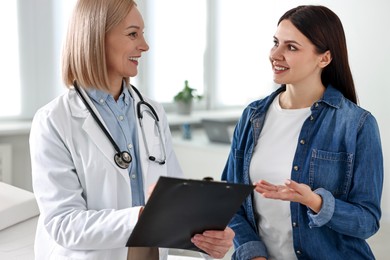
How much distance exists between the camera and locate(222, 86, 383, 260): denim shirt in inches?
57.1

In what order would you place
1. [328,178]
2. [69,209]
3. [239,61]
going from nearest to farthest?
[69,209] → [328,178] → [239,61]

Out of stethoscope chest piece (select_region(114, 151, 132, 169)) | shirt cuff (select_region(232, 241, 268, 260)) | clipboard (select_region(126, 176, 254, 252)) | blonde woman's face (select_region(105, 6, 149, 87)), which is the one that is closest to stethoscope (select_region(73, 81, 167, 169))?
stethoscope chest piece (select_region(114, 151, 132, 169))

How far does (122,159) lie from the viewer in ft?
4.68

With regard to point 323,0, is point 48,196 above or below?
below

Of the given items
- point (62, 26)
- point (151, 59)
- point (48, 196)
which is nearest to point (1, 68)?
point (62, 26)

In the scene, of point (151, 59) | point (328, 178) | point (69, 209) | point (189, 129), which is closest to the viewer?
point (69, 209)

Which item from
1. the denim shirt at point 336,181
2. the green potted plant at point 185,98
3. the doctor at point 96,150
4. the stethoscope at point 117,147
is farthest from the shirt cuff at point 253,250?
the green potted plant at point 185,98

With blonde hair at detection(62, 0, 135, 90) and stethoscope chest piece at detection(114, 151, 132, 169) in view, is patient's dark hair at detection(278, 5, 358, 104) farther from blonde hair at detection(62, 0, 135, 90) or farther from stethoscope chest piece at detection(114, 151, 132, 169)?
stethoscope chest piece at detection(114, 151, 132, 169)

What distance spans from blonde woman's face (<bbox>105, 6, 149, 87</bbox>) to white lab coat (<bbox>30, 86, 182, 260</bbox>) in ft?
0.45

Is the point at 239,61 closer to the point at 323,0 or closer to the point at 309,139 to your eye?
the point at 323,0

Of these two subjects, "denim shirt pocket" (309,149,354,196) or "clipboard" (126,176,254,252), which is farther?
"denim shirt pocket" (309,149,354,196)

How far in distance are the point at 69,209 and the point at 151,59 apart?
3701 mm

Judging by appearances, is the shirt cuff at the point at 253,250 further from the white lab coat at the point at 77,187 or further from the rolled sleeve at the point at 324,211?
the white lab coat at the point at 77,187

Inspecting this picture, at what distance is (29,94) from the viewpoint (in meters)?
4.12
